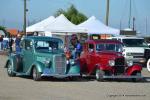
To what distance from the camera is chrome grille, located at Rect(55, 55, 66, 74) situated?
19312 mm

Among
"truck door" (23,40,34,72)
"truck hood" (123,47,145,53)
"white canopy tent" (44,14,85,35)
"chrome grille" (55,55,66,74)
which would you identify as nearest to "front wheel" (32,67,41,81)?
"truck door" (23,40,34,72)

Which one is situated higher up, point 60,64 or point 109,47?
point 109,47

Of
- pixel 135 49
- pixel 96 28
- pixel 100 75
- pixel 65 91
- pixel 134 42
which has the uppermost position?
pixel 96 28

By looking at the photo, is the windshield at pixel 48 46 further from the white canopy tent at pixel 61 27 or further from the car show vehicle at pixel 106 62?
the white canopy tent at pixel 61 27

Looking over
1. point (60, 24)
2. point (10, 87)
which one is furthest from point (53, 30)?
point (10, 87)

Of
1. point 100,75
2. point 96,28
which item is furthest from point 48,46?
point 96,28

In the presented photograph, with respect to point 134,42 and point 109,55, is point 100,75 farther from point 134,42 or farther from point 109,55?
point 134,42

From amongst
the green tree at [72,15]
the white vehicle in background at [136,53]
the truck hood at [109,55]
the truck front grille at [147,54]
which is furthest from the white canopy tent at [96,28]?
the green tree at [72,15]

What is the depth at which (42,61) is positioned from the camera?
19422 millimetres

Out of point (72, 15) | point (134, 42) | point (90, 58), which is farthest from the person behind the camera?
point (72, 15)

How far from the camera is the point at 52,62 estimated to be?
1930cm

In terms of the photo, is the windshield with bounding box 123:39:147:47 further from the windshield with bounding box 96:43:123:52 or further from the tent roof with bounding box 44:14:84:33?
the windshield with bounding box 96:43:123:52

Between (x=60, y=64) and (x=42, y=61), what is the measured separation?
0.74m

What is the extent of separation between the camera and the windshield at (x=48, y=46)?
20.2 metres
